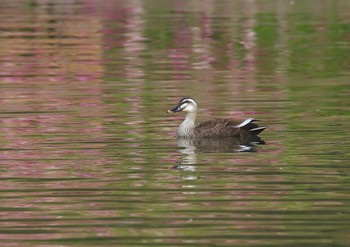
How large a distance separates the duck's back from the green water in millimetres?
234

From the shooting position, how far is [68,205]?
1227cm

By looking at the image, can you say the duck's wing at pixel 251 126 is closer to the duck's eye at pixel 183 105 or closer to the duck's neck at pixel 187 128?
the duck's neck at pixel 187 128

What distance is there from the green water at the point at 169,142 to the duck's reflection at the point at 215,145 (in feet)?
0.16

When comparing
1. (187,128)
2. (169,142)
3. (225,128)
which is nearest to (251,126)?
(225,128)

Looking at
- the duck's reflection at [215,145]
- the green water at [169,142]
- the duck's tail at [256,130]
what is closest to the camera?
the green water at [169,142]

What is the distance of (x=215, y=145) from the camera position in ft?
56.3

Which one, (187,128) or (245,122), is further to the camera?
(187,128)

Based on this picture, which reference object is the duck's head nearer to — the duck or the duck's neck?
the duck's neck

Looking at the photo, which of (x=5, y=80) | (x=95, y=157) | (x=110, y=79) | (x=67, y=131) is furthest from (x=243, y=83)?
(x=95, y=157)

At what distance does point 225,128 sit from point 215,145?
48 centimetres

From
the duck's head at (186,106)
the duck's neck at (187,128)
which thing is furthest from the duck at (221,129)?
the duck's head at (186,106)

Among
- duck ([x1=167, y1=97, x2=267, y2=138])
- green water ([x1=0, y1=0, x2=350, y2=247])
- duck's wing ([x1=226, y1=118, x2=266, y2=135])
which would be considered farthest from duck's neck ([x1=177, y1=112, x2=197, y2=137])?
duck's wing ([x1=226, y1=118, x2=266, y2=135])

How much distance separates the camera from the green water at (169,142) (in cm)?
1123

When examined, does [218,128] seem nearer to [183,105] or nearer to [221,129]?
[221,129]
